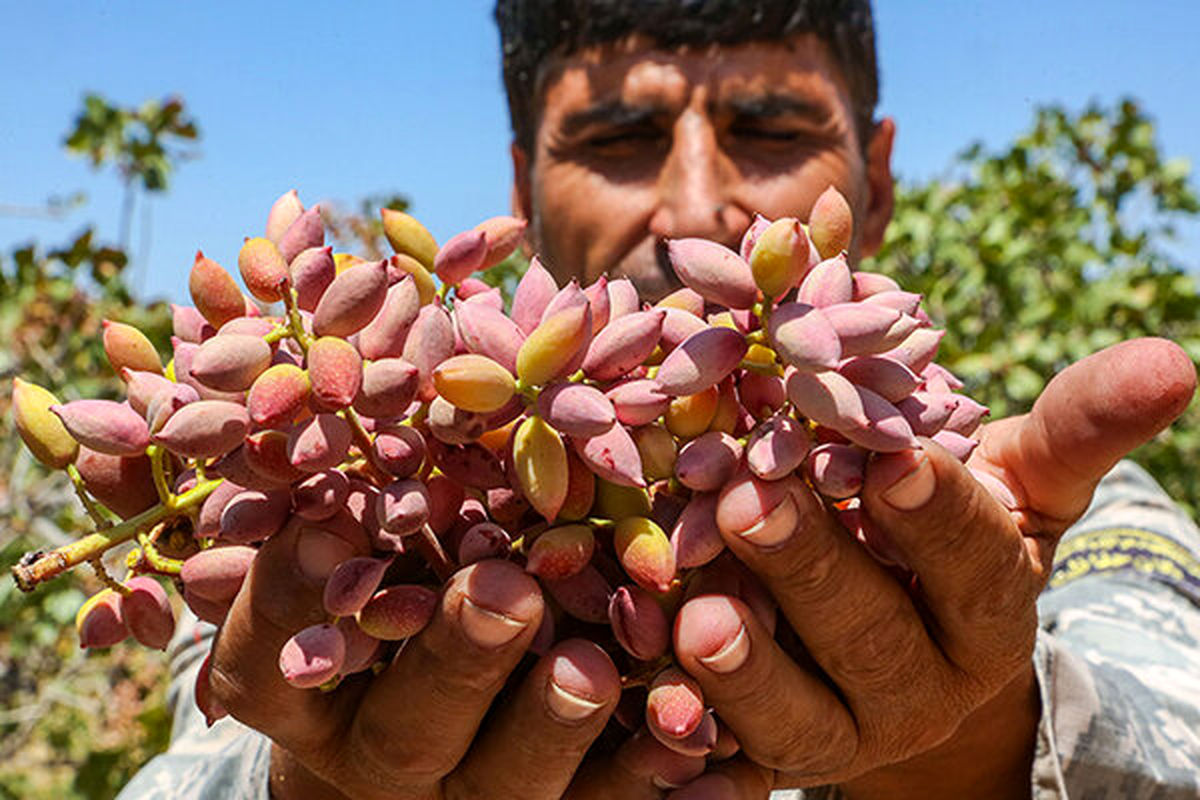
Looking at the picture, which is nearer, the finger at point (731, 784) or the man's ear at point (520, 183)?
the finger at point (731, 784)

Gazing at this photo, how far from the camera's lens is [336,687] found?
3.08 feet

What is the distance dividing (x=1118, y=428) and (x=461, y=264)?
53 centimetres

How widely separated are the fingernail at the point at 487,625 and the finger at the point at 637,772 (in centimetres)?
15

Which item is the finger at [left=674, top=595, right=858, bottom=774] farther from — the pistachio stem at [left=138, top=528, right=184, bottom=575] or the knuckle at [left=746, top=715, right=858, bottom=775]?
the pistachio stem at [left=138, top=528, right=184, bottom=575]

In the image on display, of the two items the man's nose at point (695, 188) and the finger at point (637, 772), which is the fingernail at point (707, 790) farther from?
the man's nose at point (695, 188)

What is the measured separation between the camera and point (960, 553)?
2.85 ft

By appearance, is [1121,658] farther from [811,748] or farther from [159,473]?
[159,473]

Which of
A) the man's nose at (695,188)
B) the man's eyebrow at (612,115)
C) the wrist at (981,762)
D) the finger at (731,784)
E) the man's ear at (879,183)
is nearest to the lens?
the finger at (731,784)

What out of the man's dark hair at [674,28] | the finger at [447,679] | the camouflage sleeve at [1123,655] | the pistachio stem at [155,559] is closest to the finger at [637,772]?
the finger at [447,679]

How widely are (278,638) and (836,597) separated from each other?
0.43 meters

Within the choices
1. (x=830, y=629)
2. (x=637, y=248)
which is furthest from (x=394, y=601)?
(x=637, y=248)

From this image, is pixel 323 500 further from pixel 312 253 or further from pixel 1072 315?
pixel 1072 315

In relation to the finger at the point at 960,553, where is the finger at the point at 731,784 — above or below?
below

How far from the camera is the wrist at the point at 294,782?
3.70 feet
